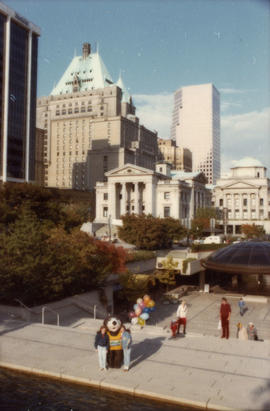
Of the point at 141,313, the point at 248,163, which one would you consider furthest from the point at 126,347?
the point at 248,163

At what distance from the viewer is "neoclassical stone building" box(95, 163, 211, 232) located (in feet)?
382

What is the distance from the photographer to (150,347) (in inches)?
688

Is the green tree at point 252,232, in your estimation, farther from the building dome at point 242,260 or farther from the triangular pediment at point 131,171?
the building dome at point 242,260

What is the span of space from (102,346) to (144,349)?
318 cm

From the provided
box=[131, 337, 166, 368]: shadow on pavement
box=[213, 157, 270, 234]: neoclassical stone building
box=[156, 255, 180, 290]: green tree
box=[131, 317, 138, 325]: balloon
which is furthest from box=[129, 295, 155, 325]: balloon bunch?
box=[213, 157, 270, 234]: neoclassical stone building

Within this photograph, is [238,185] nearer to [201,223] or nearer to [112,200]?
[201,223]

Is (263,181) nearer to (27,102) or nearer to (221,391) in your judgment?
(27,102)

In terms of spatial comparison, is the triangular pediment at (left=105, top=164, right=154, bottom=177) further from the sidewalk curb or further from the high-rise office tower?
the sidewalk curb

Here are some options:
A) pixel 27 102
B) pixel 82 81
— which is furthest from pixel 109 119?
pixel 27 102

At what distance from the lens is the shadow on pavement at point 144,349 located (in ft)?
52.1

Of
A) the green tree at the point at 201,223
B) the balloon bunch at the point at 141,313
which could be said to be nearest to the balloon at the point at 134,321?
the balloon bunch at the point at 141,313

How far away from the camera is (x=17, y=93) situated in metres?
111

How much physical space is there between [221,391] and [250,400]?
973 mm

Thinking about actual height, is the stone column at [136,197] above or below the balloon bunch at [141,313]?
above
